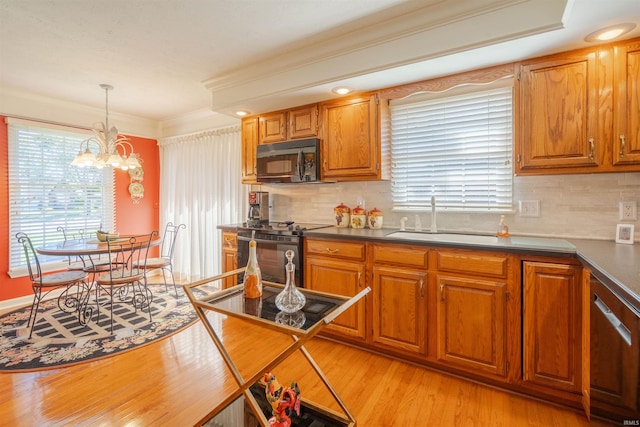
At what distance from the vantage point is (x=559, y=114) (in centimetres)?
201

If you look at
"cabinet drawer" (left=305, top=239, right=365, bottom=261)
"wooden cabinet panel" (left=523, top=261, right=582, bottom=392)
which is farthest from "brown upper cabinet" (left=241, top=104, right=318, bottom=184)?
"wooden cabinet panel" (left=523, top=261, right=582, bottom=392)

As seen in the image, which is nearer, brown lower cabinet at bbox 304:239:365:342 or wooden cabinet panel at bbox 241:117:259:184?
brown lower cabinet at bbox 304:239:365:342

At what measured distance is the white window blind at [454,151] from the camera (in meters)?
2.47

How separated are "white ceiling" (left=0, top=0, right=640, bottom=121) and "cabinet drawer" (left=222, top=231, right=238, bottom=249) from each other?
1353 mm

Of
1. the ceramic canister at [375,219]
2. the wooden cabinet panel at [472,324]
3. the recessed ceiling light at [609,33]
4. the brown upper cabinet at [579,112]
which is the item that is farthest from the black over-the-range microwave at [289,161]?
the recessed ceiling light at [609,33]

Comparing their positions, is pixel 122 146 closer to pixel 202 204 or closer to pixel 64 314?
pixel 202 204

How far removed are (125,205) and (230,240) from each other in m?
2.39

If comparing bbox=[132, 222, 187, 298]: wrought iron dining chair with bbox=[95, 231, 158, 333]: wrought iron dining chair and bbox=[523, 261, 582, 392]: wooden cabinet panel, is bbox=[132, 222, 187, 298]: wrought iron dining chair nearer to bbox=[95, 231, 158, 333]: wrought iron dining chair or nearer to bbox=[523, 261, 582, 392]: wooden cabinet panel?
bbox=[95, 231, 158, 333]: wrought iron dining chair

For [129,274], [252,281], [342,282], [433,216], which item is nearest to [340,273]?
[342,282]

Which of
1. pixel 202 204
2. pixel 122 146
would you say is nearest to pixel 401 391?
pixel 202 204

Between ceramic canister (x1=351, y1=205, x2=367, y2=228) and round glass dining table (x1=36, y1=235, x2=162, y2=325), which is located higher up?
ceramic canister (x1=351, y1=205, x2=367, y2=228)

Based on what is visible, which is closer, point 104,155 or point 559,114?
point 559,114

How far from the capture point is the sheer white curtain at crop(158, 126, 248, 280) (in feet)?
13.6

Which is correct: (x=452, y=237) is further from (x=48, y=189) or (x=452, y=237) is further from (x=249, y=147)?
(x=48, y=189)
